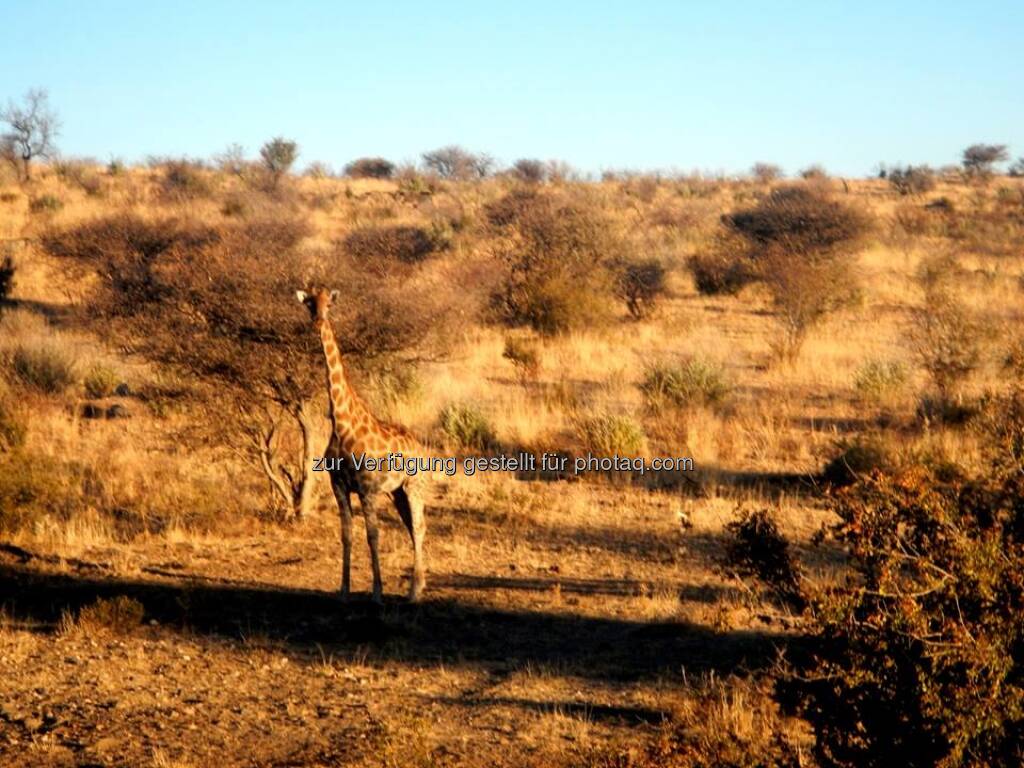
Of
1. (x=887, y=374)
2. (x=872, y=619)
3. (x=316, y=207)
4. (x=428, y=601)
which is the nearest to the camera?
(x=872, y=619)

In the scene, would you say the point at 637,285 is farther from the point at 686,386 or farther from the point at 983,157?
the point at 983,157

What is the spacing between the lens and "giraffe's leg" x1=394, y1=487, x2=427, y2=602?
920 centimetres

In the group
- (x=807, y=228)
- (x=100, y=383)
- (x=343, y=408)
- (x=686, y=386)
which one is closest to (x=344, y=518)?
(x=343, y=408)

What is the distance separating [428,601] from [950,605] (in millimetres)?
5255

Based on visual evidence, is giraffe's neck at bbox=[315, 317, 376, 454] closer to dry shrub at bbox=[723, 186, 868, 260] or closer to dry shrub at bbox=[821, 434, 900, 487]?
dry shrub at bbox=[821, 434, 900, 487]

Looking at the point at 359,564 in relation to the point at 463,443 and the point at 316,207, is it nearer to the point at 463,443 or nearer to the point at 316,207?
the point at 463,443

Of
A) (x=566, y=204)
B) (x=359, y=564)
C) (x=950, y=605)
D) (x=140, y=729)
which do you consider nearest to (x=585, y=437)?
(x=359, y=564)

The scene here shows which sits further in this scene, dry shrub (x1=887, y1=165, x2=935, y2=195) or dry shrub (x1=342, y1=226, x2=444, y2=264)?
dry shrub (x1=887, y1=165, x2=935, y2=195)

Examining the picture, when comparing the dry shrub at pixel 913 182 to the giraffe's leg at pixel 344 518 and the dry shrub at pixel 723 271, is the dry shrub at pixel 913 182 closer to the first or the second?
the dry shrub at pixel 723 271

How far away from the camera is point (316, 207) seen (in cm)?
4600

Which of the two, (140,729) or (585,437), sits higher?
(585,437)

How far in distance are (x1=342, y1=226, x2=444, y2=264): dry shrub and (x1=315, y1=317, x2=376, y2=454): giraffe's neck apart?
12.6 m

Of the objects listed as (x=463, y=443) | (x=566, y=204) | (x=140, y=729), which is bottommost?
(x=140, y=729)

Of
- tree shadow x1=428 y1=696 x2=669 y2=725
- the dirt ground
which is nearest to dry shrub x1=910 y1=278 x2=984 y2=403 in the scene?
the dirt ground
